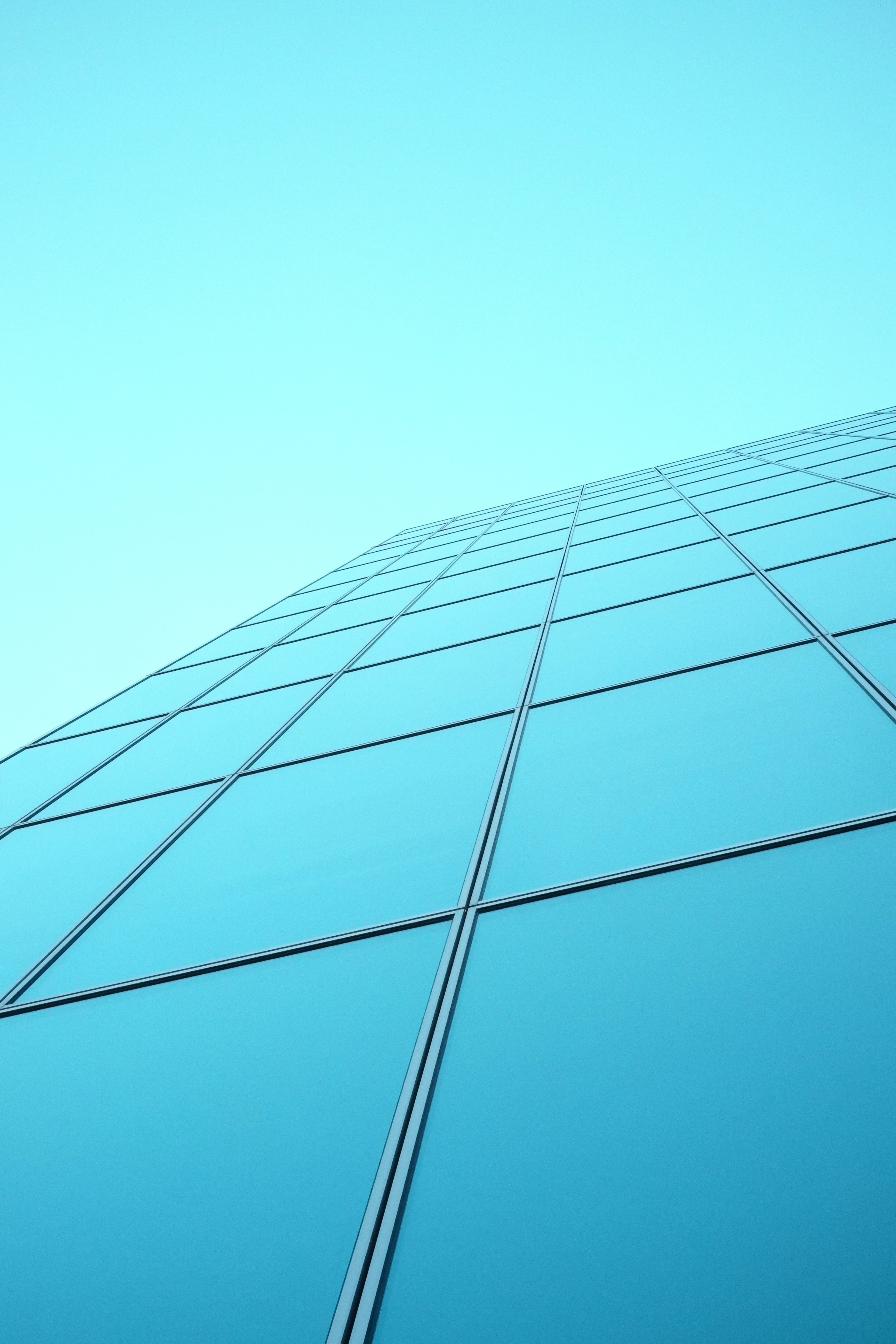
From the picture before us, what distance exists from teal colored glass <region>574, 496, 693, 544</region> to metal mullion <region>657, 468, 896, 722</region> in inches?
123

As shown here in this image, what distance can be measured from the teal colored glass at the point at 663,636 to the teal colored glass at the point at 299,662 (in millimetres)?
2387

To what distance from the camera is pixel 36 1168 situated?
2766 millimetres

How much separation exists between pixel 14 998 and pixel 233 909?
37.0 inches

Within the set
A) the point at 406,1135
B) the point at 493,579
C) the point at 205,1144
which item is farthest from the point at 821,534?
the point at 205,1144

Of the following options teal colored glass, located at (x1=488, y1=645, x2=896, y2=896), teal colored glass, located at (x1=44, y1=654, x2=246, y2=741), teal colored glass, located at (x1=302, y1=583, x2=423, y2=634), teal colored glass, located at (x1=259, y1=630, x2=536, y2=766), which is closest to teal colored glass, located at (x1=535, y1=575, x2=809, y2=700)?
teal colored glass, located at (x1=259, y1=630, x2=536, y2=766)

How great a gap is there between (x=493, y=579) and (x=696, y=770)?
690 cm

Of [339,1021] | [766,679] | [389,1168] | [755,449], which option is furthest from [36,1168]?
[755,449]

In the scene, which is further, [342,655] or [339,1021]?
[342,655]

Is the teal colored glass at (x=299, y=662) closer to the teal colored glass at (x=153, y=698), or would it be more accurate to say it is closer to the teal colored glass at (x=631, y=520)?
the teal colored glass at (x=153, y=698)

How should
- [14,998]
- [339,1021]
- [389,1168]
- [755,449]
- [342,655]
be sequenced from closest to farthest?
[389,1168]
[339,1021]
[14,998]
[342,655]
[755,449]

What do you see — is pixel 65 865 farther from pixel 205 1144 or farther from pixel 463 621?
pixel 463 621

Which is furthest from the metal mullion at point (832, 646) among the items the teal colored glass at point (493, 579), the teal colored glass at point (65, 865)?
the teal colored glass at point (65, 865)

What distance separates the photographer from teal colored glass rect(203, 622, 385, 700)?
8.32m

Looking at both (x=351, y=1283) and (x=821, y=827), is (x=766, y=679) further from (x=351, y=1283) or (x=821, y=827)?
(x=351, y=1283)
